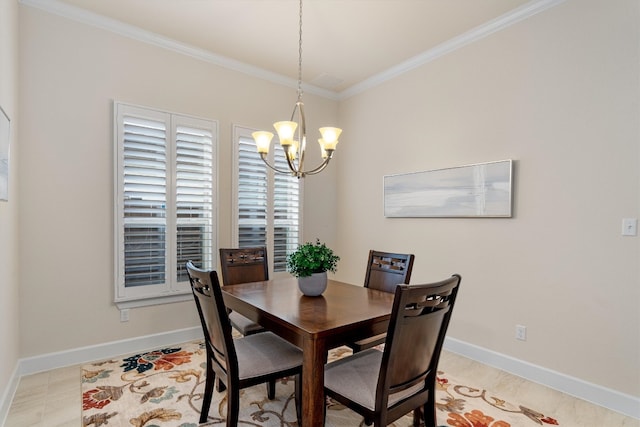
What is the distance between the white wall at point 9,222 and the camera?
6.89 feet

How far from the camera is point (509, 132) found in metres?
2.90

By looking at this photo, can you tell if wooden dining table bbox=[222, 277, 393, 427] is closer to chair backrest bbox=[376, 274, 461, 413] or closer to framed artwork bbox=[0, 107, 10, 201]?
chair backrest bbox=[376, 274, 461, 413]

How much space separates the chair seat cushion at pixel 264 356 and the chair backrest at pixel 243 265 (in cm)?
87

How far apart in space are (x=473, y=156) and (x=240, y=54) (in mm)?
2638

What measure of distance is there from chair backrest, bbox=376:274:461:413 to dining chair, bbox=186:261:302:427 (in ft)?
2.10

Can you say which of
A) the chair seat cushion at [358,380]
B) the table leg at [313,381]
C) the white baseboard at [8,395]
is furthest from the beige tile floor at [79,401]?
the table leg at [313,381]

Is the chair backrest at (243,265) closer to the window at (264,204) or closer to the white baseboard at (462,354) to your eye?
the window at (264,204)

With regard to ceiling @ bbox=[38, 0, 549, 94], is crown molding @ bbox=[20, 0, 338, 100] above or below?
below

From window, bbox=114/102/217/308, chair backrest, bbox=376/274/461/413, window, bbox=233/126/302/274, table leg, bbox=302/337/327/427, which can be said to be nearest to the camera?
chair backrest, bbox=376/274/461/413

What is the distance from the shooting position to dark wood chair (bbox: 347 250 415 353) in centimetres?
255

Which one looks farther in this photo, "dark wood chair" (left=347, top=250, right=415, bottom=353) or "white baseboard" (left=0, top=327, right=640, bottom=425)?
"dark wood chair" (left=347, top=250, right=415, bottom=353)

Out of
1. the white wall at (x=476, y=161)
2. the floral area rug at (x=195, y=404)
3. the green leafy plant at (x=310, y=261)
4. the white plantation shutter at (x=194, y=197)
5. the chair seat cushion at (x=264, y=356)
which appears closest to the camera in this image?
the chair seat cushion at (x=264, y=356)

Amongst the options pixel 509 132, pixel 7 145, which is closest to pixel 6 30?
pixel 7 145

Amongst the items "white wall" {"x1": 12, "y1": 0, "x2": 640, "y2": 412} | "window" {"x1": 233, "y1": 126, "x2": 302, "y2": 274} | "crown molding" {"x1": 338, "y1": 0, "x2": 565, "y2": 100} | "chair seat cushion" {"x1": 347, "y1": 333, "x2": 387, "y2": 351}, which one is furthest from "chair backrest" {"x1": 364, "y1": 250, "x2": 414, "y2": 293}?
"crown molding" {"x1": 338, "y1": 0, "x2": 565, "y2": 100}
